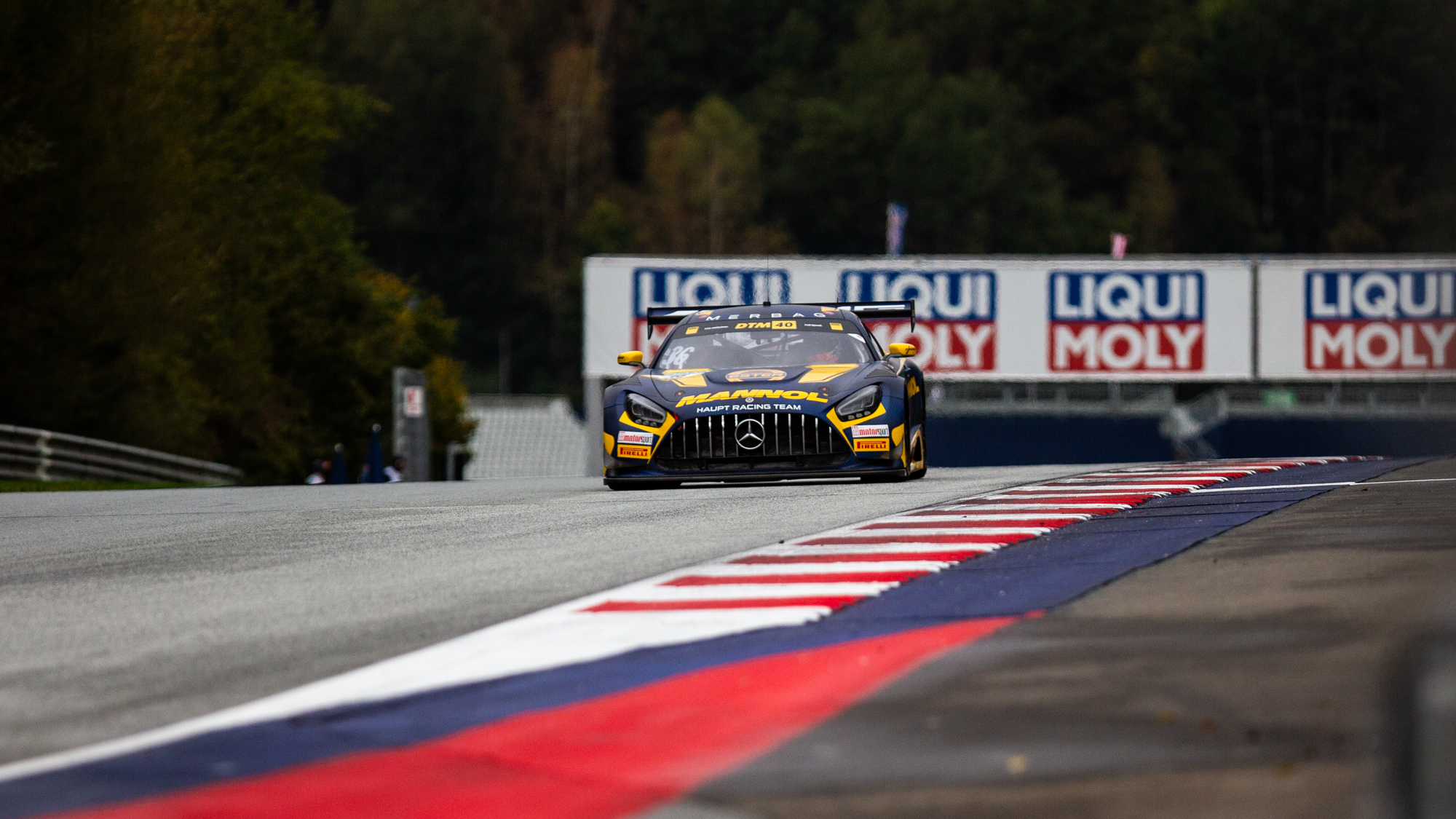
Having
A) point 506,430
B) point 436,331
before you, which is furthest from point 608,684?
point 506,430

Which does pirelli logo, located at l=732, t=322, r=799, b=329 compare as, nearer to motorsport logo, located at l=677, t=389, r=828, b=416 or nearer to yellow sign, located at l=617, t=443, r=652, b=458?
motorsport logo, located at l=677, t=389, r=828, b=416

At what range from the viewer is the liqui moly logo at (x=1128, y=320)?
129 ft

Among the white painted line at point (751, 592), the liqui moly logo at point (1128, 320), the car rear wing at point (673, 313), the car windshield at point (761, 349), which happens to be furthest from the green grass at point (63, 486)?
the liqui moly logo at point (1128, 320)

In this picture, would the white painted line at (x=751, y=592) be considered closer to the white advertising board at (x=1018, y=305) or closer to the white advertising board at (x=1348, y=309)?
the white advertising board at (x=1018, y=305)

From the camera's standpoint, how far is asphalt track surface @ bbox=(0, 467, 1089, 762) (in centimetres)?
616

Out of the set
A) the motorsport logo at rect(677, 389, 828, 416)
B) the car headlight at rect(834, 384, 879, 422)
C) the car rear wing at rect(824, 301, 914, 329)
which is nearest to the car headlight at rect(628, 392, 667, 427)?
the motorsport logo at rect(677, 389, 828, 416)

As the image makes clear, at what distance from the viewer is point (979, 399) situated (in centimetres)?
4297

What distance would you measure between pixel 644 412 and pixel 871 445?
Result: 1629 millimetres

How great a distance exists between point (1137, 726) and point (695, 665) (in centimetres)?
170

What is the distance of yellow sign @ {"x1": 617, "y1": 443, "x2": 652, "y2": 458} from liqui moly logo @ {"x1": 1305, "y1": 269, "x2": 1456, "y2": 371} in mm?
27202

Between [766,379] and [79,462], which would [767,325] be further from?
[79,462]

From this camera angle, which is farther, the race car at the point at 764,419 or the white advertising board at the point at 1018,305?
the white advertising board at the point at 1018,305

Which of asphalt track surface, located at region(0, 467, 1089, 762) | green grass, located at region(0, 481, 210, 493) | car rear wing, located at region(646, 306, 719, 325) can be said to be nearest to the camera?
asphalt track surface, located at region(0, 467, 1089, 762)

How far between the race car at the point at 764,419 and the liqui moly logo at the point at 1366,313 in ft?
83.7
